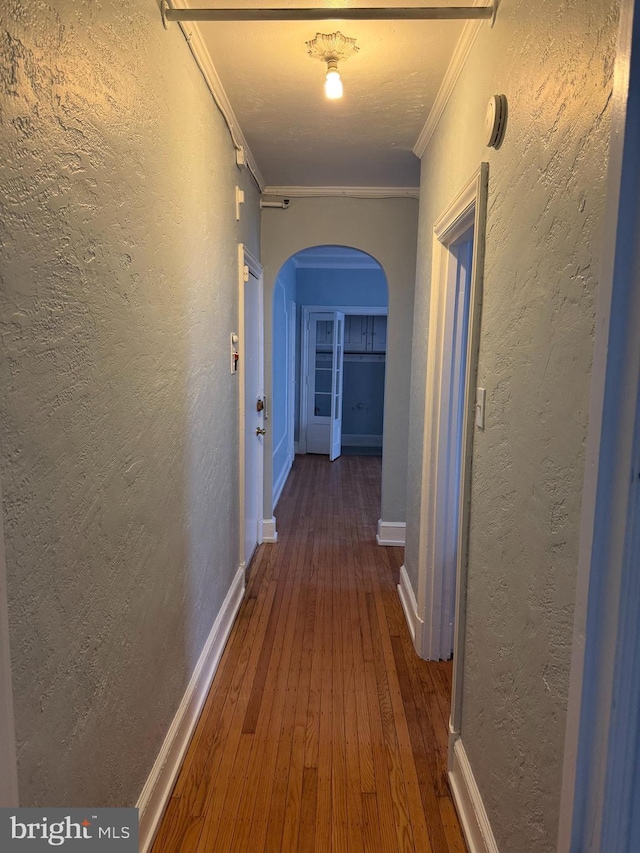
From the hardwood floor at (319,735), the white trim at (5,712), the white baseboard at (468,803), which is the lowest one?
the hardwood floor at (319,735)

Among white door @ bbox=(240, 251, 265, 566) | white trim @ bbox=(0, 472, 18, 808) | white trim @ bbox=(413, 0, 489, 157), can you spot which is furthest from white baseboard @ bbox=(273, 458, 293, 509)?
white trim @ bbox=(0, 472, 18, 808)

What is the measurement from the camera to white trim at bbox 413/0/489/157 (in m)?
1.77

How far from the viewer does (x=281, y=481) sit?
18.2 ft

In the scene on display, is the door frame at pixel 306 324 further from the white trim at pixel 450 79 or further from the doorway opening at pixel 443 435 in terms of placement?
the doorway opening at pixel 443 435

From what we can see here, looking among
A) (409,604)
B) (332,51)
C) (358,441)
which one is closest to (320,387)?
(358,441)

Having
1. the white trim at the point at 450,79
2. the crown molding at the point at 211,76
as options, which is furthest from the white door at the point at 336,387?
the white trim at the point at 450,79

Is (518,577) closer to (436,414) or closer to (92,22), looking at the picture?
(436,414)

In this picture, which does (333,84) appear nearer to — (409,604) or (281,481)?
(409,604)

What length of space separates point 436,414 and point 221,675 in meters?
1.53

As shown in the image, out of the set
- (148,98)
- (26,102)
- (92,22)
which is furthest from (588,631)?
(148,98)

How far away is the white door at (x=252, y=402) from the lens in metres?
3.21

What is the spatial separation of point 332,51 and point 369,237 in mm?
1901

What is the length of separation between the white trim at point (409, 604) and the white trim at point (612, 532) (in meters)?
1.83

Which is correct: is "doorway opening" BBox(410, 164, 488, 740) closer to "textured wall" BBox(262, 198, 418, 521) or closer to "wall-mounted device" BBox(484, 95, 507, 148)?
"wall-mounted device" BBox(484, 95, 507, 148)
